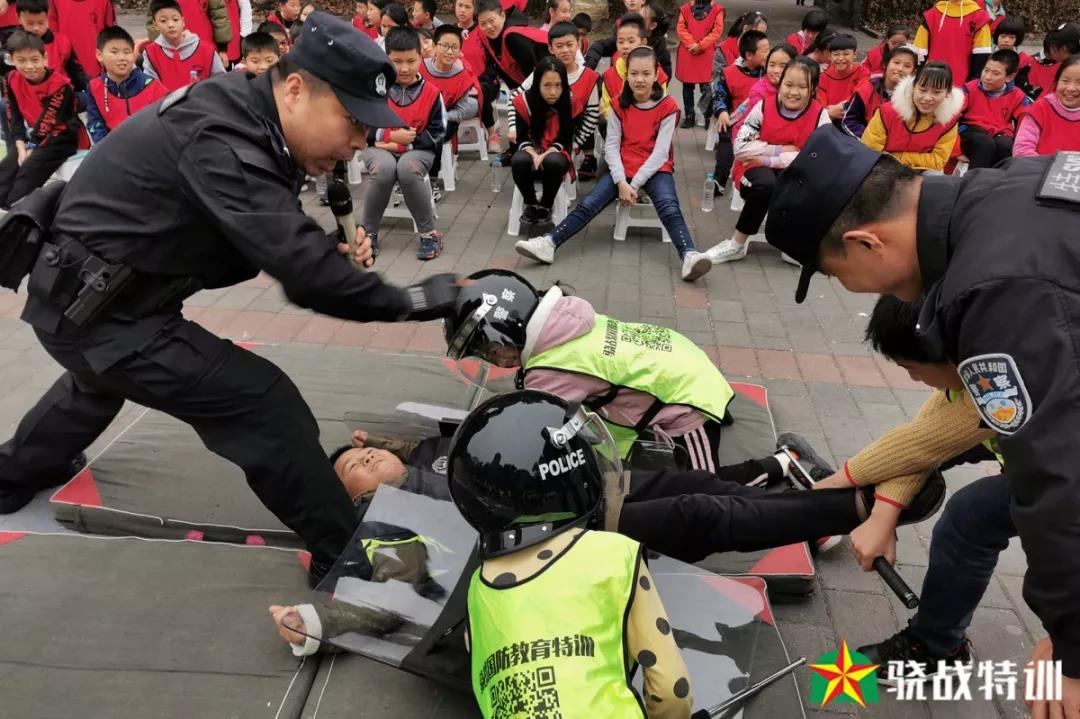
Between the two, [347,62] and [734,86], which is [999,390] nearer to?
[347,62]

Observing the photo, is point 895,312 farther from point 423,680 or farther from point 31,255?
point 31,255

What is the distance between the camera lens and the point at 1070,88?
203 inches

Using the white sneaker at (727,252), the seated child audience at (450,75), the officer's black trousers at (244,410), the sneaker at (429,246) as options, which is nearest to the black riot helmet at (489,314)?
the officer's black trousers at (244,410)

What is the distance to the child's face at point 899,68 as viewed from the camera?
5.83m

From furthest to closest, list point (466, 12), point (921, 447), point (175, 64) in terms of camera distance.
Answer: point (466, 12), point (175, 64), point (921, 447)

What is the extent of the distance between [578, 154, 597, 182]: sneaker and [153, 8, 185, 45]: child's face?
3.47 metres

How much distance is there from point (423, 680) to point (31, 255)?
1.71m

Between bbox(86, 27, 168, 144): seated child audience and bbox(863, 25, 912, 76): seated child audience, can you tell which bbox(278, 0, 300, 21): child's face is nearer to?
bbox(86, 27, 168, 144): seated child audience

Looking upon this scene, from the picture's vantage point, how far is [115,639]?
228cm

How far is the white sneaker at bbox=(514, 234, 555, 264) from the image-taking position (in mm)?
5297

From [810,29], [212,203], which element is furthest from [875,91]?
[212,203]

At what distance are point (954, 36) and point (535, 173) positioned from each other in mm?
4135

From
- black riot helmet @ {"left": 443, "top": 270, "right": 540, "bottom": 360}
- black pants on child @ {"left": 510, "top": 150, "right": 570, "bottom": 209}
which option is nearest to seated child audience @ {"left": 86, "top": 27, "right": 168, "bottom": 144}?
black pants on child @ {"left": 510, "top": 150, "right": 570, "bottom": 209}

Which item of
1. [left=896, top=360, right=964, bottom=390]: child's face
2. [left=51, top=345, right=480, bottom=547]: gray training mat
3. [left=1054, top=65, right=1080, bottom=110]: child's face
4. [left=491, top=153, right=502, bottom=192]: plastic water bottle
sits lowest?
[left=491, top=153, right=502, bottom=192]: plastic water bottle
